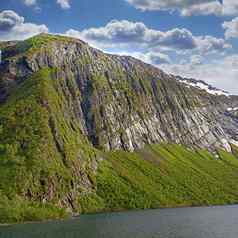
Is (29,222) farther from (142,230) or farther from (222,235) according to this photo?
(222,235)

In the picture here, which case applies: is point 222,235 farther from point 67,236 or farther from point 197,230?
point 67,236

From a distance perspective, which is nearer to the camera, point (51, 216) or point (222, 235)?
point (222, 235)

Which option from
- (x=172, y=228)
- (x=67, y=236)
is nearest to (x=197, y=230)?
(x=172, y=228)

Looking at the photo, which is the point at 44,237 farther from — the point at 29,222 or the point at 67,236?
the point at 29,222

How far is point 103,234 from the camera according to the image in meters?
128

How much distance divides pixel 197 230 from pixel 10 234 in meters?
51.0

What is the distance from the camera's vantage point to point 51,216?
19875 centimetres

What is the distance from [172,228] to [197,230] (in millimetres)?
8705

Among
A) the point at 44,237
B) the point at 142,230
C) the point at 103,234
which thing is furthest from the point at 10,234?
the point at 142,230

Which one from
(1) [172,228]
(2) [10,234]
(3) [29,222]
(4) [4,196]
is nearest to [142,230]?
(1) [172,228]

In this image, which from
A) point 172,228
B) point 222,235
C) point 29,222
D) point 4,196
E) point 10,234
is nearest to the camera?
point 222,235

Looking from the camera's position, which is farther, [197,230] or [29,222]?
[29,222]

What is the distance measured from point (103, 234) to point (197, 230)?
26.6 meters

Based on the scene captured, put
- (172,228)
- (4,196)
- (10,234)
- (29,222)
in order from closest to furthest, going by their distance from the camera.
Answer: (10,234)
(172,228)
(29,222)
(4,196)
